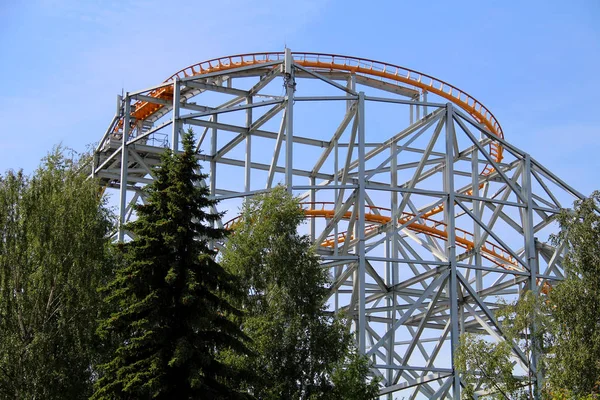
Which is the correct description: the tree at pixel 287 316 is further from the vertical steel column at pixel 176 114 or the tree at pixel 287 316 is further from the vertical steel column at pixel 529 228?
the vertical steel column at pixel 529 228

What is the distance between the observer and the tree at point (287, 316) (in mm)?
23578

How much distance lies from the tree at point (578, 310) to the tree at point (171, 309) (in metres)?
9.21

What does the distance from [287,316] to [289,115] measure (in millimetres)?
8254

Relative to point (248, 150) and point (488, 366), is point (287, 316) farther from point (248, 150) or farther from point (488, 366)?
point (248, 150)

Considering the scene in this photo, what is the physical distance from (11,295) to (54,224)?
221 cm

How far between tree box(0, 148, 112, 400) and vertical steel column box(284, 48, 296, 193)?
553cm

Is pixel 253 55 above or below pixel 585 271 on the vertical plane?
above

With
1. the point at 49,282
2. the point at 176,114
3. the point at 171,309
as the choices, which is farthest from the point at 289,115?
the point at 171,309

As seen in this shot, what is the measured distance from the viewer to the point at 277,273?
25.1 meters

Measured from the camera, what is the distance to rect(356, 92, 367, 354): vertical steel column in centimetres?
2895

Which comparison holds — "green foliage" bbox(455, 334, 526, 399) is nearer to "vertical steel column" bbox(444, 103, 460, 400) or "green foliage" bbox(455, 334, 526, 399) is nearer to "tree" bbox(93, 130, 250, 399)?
"vertical steel column" bbox(444, 103, 460, 400)

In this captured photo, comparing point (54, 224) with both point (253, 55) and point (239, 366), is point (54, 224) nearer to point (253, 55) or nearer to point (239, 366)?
point (239, 366)

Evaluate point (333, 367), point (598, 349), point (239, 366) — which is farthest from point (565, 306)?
point (239, 366)

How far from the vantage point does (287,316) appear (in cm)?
2425
